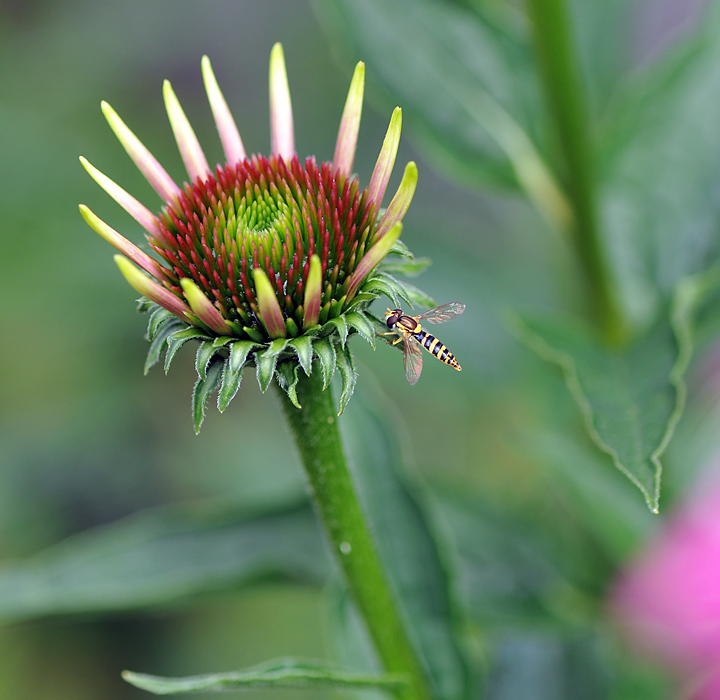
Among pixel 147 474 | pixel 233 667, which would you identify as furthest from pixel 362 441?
pixel 147 474

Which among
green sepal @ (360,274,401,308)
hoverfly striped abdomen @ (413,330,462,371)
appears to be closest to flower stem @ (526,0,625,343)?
hoverfly striped abdomen @ (413,330,462,371)

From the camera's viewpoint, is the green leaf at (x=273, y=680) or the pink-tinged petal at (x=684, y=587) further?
the pink-tinged petal at (x=684, y=587)

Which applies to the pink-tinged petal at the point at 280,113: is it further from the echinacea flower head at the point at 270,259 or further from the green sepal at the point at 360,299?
the green sepal at the point at 360,299

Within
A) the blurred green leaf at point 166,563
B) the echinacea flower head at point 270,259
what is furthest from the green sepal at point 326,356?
the blurred green leaf at point 166,563

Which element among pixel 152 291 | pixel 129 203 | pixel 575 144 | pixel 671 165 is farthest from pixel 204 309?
pixel 671 165

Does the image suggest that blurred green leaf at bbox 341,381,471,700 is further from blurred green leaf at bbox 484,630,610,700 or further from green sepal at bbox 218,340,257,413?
green sepal at bbox 218,340,257,413

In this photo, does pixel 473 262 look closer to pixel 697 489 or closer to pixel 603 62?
pixel 603 62
